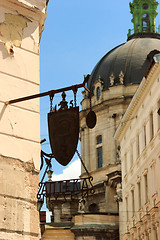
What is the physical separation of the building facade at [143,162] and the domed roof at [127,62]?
16.6 metres

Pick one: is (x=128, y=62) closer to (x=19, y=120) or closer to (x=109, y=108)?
(x=109, y=108)

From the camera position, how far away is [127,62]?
62000 mm

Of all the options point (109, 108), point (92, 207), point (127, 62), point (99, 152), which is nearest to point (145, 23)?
point (127, 62)

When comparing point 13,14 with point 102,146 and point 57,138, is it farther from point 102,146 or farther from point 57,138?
point 102,146

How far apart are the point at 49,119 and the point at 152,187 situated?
2501 cm

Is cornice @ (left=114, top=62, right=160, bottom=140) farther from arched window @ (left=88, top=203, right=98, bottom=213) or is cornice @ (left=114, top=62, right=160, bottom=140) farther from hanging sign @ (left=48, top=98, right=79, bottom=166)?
hanging sign @ (left=48, top=98, right=79, bottom=166)

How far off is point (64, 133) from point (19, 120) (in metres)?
0.87

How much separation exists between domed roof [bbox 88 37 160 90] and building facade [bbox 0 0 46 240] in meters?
51.1

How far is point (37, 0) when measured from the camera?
33.4ft

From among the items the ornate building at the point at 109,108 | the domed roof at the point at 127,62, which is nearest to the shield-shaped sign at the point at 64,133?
the ornate building at the point at 109,108

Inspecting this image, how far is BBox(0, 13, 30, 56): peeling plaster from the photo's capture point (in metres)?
9.61

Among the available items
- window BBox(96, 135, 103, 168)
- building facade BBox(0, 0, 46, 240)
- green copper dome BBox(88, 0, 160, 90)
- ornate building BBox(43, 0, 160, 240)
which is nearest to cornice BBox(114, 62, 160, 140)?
ornate building BBox(43, 0, 160, 240)

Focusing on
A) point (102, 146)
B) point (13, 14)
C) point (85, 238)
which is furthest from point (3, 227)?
point (102, 146)

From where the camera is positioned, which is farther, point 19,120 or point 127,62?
point 127,62
